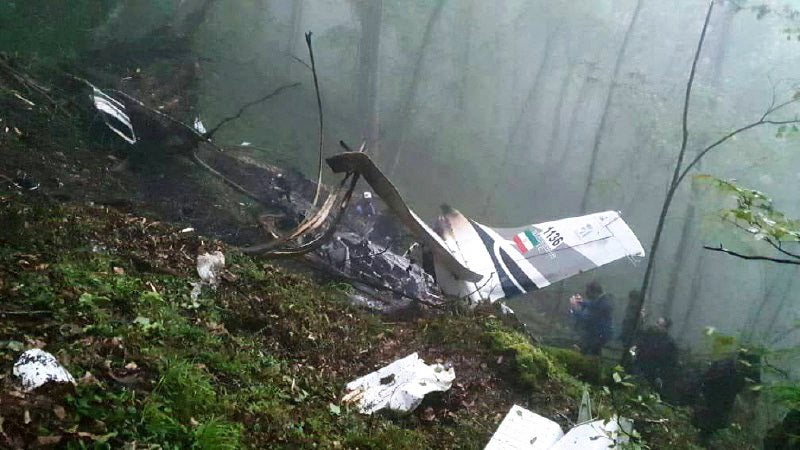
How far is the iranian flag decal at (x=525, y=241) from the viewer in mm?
8391

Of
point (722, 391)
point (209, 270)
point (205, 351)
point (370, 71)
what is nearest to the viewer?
point (205, 351)

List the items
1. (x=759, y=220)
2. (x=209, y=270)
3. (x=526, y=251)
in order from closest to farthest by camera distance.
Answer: (x=759, y=220) < (x=209, y=270) < (x=526, y=251)

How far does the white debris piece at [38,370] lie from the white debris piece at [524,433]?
9.40 feet

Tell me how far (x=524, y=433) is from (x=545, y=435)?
165 millimetres

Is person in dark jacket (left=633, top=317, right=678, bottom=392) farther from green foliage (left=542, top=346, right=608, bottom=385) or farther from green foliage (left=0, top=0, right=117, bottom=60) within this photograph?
green foliage (left=0, top=0, right=117, bottom=60)

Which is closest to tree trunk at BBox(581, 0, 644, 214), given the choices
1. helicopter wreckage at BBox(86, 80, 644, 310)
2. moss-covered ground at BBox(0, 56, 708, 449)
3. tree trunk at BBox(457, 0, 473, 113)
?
tree trunk at BBox(457, 0, 473, 113)

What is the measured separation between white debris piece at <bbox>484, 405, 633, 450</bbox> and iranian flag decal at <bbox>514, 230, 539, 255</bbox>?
423 centimetres

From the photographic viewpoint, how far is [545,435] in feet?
13.6

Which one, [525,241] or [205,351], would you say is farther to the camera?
[525,241]

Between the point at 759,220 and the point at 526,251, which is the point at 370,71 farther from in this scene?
the point at 759,220

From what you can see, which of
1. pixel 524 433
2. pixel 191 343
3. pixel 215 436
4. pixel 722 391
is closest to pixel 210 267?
pixel 191 343

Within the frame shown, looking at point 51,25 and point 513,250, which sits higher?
point 51,25

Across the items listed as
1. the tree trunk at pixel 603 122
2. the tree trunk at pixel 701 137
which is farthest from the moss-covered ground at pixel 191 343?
the tree trunk at pixel 603 122

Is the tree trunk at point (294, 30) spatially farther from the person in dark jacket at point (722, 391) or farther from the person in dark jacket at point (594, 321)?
the person in dark jacket at point (722, 391)
